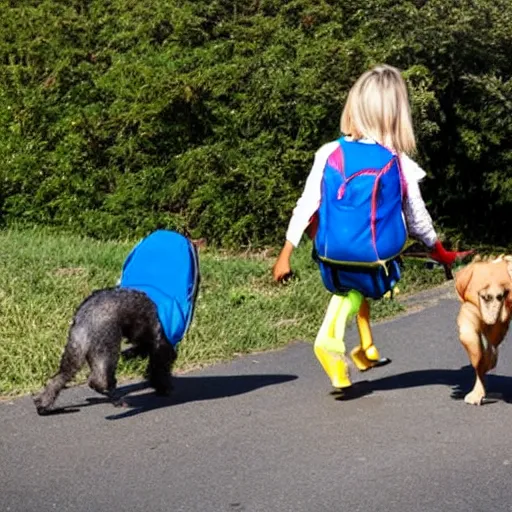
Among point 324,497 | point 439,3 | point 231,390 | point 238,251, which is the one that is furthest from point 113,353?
point 439,3

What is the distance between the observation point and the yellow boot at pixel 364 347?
706cm

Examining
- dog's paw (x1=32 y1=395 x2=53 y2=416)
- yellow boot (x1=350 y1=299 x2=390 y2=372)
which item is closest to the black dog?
dog's paw (x1=32 y1=395 x2=53 y2=416)

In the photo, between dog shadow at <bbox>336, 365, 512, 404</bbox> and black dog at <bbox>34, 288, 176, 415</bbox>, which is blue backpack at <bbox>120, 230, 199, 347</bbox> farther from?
dog shadow at <bbox>336, 365, 512, 404</bbox>

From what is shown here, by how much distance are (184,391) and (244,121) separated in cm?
490

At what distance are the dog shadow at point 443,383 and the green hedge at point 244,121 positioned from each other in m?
3.61

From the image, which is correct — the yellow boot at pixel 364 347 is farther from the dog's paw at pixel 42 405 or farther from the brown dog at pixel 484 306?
the dog's paw at pixel 42 405

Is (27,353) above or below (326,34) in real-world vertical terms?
below

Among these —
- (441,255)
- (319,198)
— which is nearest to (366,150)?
(319,198)

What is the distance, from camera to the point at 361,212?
6352 mm

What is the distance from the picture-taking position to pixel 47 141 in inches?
481

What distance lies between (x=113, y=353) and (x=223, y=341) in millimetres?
1819

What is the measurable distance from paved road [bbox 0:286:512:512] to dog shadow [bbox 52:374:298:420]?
12 mm

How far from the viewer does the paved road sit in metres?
5.30

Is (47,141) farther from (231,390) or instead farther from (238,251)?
(231,390)
